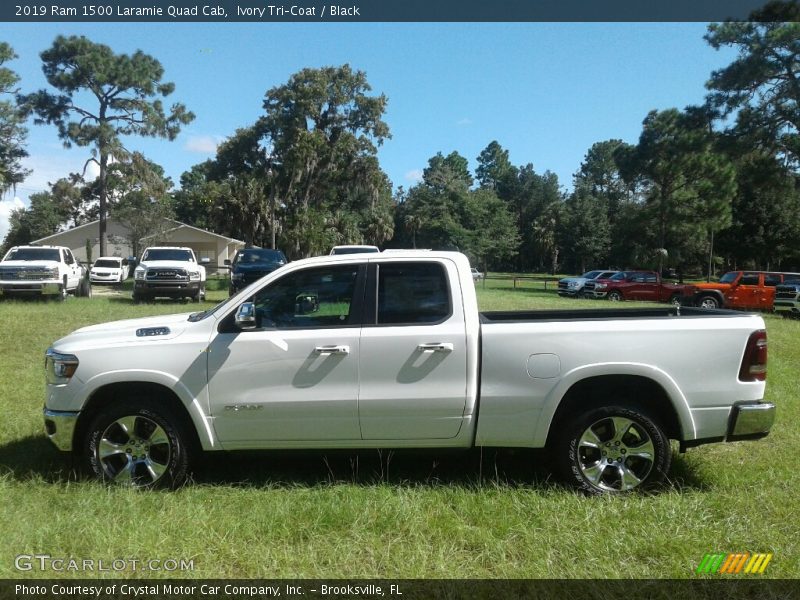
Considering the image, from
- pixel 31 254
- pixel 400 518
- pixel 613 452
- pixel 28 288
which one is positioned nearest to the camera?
pixel 400 518

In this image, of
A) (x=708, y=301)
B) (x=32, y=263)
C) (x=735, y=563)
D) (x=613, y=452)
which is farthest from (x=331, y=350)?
(x=708, y=301)

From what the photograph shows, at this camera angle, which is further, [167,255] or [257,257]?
[257,257]

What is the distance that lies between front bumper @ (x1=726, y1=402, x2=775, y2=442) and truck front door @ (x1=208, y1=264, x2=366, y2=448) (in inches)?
101

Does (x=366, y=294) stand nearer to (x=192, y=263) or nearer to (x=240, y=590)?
(x=240, y=590)

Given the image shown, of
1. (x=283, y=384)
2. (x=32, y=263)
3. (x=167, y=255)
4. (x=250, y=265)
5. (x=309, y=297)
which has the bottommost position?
(x=283, y=384)

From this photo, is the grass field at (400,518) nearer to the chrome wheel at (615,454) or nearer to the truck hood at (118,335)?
the chrome wheel at (615,454)

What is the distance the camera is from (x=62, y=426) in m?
4.64

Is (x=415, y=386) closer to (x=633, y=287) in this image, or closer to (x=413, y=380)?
(x=413, y=380)

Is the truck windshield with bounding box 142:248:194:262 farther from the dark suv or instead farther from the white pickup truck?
the white pickup truck

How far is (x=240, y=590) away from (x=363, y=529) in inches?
35.1

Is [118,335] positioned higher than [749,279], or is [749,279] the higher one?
[749,279]

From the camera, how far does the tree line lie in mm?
30578

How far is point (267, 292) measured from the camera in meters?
4.76

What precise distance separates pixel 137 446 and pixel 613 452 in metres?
3.33
